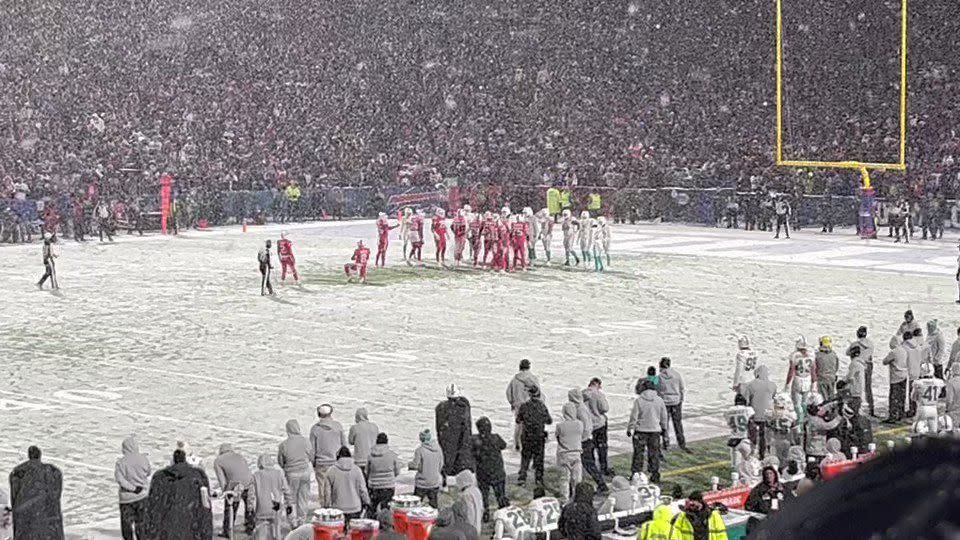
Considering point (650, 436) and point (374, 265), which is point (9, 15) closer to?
point (374, 265)

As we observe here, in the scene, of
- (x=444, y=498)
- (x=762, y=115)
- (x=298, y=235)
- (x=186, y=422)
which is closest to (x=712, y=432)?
(x=444, y=498)

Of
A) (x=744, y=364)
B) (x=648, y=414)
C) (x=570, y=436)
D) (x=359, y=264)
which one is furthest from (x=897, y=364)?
(x=359, y=264)

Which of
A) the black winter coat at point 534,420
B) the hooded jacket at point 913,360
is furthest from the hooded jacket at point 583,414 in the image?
the hooded jacket at point 913,360

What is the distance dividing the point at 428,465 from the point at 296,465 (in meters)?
1.09

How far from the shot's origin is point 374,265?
35438 millimetres

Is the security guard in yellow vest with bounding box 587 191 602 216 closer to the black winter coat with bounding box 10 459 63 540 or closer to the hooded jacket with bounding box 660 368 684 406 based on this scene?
the hooded jacket with bounding box 660 368 684 406

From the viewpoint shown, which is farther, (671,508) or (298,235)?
(298,235)

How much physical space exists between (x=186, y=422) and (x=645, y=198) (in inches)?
1144

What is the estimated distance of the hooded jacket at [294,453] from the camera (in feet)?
43.2

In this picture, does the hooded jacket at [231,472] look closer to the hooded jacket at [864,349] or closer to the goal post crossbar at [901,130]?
the hooded jacket at [864,349]

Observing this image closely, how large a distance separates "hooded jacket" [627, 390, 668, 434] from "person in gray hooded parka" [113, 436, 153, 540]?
481 cm

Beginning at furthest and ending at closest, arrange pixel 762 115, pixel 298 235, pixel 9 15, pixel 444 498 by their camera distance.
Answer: pixel 9 15 < pixel 762 115 < pixel 298 235 < pixel 444 498

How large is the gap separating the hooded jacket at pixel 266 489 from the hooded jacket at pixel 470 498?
155 cm

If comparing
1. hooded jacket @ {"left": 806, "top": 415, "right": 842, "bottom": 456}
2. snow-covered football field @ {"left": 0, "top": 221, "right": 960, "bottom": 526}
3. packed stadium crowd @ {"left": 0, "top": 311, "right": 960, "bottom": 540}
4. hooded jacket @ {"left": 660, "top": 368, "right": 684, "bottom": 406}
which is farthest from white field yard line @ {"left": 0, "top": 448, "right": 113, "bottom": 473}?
hooded jacket @ {"left": 806, "top": 415, "right": 842, "bottom": 456}
